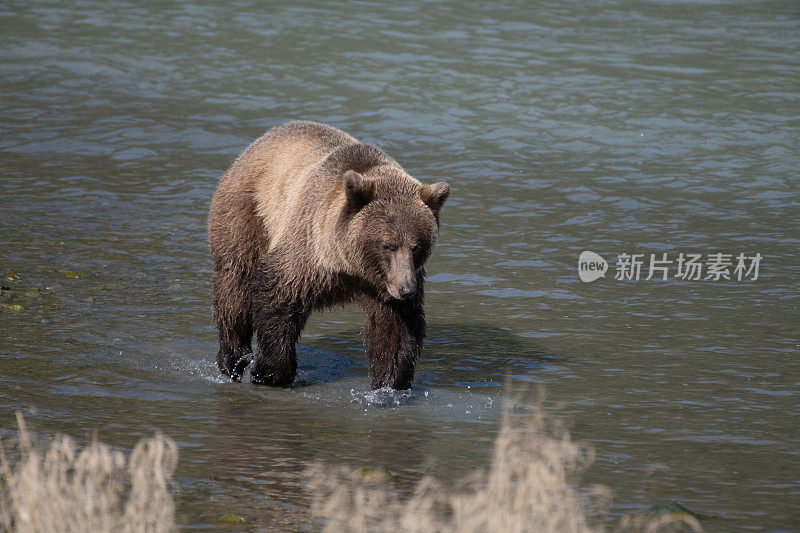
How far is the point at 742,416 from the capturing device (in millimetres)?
7703

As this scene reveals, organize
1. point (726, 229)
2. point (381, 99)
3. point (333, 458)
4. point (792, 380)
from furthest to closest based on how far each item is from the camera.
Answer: point (381, 99), point (726, 229), point (792, 380), point (333, 458)

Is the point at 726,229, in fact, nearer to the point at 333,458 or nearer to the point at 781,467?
the point at 781,467

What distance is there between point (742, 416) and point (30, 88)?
1484 centimetres

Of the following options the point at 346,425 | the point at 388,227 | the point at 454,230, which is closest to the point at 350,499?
the point at 346,425

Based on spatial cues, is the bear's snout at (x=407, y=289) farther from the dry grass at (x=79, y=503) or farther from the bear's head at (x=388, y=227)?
the dry grass at (x=79, y=503)

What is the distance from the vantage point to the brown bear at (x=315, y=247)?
7.58 meters

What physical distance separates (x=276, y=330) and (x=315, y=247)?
73 centimetres

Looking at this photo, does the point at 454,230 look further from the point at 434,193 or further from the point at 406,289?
the point at 406,289

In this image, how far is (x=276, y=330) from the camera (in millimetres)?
8250

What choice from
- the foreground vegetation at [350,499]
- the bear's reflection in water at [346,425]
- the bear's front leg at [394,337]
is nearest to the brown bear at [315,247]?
the bear's front leg at [394,337]

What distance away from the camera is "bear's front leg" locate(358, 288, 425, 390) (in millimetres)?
8031

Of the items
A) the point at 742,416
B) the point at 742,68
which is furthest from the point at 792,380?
the point at 742,68

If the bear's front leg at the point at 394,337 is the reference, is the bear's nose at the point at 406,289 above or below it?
above

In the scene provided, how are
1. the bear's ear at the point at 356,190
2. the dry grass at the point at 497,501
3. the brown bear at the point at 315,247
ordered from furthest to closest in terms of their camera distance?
the brown bear at the point at 315,247 → the bear's ear at the point at 356,190 → the dry grass at the point at 497,501
